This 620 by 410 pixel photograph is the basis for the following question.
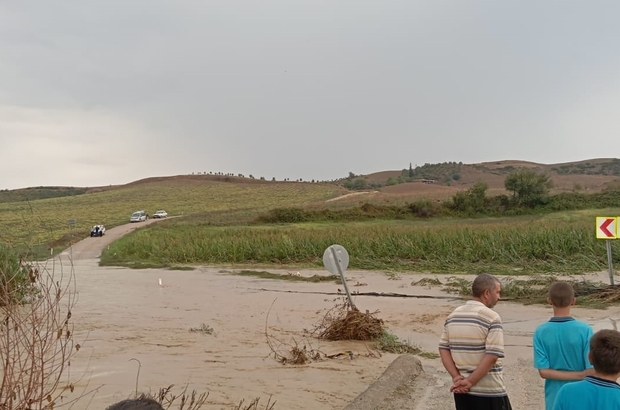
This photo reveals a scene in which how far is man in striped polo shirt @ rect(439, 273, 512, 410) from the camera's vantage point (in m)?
4.67

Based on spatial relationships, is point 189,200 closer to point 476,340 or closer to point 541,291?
point 541,291

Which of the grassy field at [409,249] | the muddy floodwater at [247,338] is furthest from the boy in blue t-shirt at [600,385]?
the grassy field at [409,249]

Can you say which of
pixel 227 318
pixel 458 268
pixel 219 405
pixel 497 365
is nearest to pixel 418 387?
pixel 219 405

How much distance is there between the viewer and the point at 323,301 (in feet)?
63.9

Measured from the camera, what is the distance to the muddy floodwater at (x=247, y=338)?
8516 mm

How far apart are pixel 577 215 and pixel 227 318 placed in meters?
39.5

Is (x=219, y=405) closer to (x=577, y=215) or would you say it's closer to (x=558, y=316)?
(x=558, y=316)

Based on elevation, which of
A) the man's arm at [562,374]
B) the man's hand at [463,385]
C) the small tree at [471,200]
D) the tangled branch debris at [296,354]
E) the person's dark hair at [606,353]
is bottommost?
the tangled branch debris at [296,354]

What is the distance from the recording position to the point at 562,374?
454 centimetres

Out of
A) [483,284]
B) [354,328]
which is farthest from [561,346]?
[354,328]

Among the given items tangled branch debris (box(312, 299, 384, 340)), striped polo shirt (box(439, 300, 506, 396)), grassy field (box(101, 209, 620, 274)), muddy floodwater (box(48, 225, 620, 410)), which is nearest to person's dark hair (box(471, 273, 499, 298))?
striped polo shirt (box(439, 300, 506, 396))

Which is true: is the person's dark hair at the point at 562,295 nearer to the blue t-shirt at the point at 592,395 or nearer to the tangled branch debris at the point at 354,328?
the blue t-shirt at the point at 592,395

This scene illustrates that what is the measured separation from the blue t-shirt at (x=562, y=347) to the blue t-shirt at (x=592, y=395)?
100 cm

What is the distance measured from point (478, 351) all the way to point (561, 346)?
595 mm
